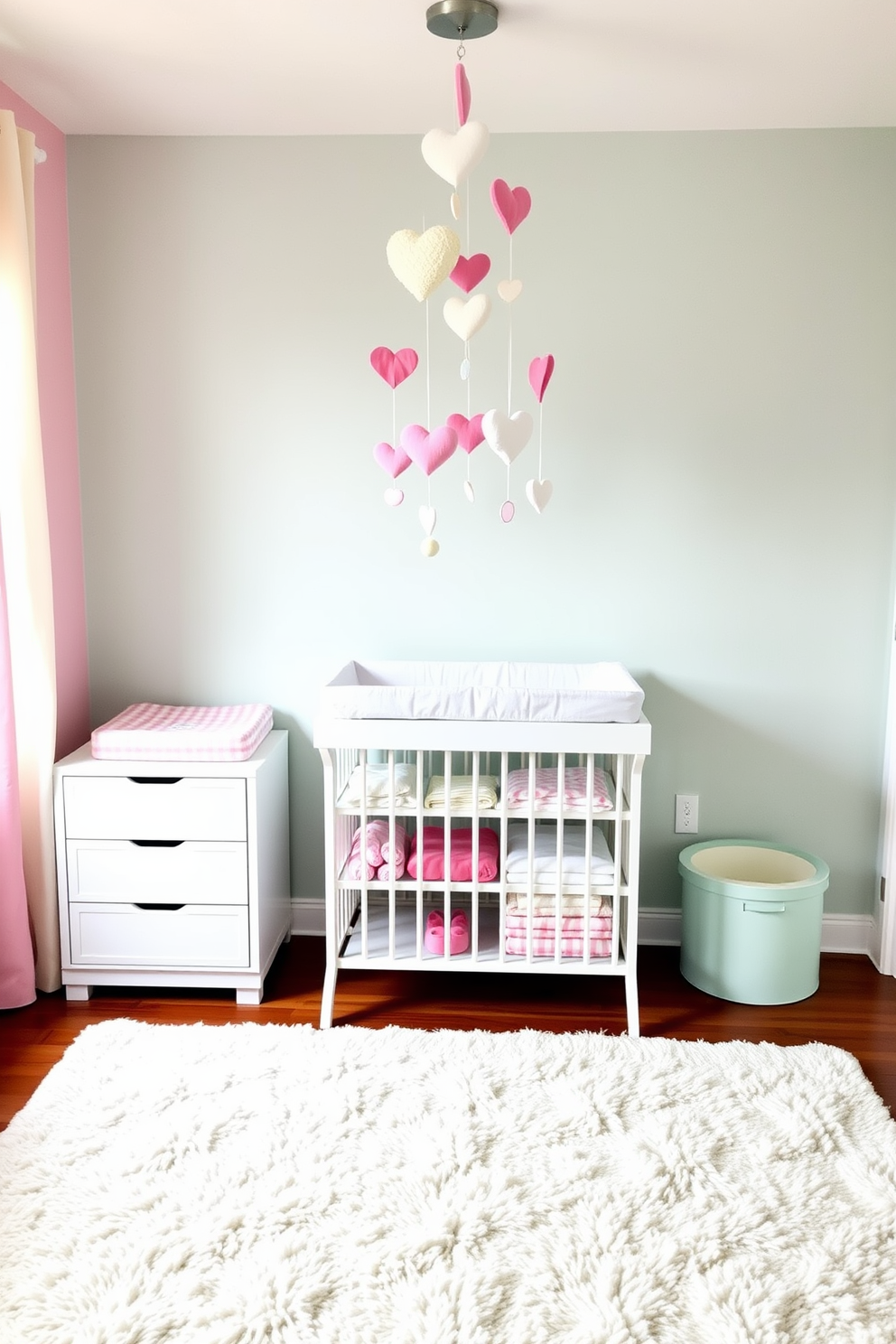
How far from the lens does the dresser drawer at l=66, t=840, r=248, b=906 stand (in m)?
2.68

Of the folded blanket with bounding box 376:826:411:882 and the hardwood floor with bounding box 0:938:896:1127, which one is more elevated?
the folded blanket with bounding box 376:826:411:882

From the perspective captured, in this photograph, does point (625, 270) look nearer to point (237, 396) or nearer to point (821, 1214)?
point (237, 396)

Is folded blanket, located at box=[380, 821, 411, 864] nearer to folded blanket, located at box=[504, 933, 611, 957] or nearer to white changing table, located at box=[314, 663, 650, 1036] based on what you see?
white changing table, located at box=[314, 663, 650, 1036]

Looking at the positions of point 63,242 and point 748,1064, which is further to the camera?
point 63,242

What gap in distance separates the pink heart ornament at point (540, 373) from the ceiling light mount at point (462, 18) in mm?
692

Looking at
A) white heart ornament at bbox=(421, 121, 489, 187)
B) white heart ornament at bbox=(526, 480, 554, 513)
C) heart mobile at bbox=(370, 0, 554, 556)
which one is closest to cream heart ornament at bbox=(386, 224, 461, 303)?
→ heart mobile at bbox=(370, 0, 554, 556)

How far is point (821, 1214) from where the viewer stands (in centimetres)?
187

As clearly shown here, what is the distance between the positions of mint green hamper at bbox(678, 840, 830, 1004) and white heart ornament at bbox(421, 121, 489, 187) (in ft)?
5.75

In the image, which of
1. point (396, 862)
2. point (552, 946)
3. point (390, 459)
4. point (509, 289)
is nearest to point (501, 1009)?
point (552, 946)

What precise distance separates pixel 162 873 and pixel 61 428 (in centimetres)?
123

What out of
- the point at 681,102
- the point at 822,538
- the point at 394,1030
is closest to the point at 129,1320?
the point at 394,1030

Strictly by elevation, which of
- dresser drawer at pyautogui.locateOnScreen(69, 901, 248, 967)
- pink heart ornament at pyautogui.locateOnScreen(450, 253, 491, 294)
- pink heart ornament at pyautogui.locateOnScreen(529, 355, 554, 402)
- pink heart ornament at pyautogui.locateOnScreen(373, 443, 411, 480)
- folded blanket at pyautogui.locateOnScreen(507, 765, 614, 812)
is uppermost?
pink heart ornament at pyautogui.locateOnScreen(450, 253, 491, 294)

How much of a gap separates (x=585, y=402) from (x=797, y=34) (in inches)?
38.2

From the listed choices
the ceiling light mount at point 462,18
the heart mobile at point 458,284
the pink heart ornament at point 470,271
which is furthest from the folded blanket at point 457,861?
the ceiling light mount at point 462,18
